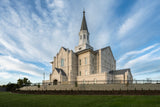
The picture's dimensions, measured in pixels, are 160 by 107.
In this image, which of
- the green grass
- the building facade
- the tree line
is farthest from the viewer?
the tree line

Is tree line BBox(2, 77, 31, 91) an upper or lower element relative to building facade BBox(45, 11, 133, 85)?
lower

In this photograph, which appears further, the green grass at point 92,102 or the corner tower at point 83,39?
the corner tower at point 83,39

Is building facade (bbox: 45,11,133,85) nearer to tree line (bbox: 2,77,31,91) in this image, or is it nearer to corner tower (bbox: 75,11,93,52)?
corner tower (bbox: 75,11,93,52)

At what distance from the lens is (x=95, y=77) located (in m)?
31.3

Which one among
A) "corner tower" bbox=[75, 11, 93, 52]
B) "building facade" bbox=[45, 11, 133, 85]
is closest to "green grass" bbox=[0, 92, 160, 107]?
"building facade" bbox=[45, 11, 133, 85]

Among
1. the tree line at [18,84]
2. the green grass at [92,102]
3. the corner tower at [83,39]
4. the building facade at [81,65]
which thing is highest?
the corner tower at [83,39]

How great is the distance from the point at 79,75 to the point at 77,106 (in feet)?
95.9

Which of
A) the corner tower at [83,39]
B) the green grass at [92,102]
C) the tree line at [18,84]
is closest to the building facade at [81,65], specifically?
the corner tower at [83,39]

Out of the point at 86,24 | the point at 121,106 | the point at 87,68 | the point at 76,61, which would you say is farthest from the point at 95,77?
the point at 86,24

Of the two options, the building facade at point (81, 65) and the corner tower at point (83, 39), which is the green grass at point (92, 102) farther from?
the corner tower at point (83, 39)

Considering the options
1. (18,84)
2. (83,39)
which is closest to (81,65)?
(83,39)

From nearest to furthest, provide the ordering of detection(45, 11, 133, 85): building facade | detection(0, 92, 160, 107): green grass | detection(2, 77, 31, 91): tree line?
detection(0, 92, 160, 107): green grass → detection(45, 11, 133, 85): building facade → detection(2, 77, 31, 91): tree line

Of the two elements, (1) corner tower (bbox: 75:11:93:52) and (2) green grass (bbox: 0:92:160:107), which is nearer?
(2) green grass (bbox: 0:92:160:107)

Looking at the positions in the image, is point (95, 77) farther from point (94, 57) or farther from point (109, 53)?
point (109, 53)
